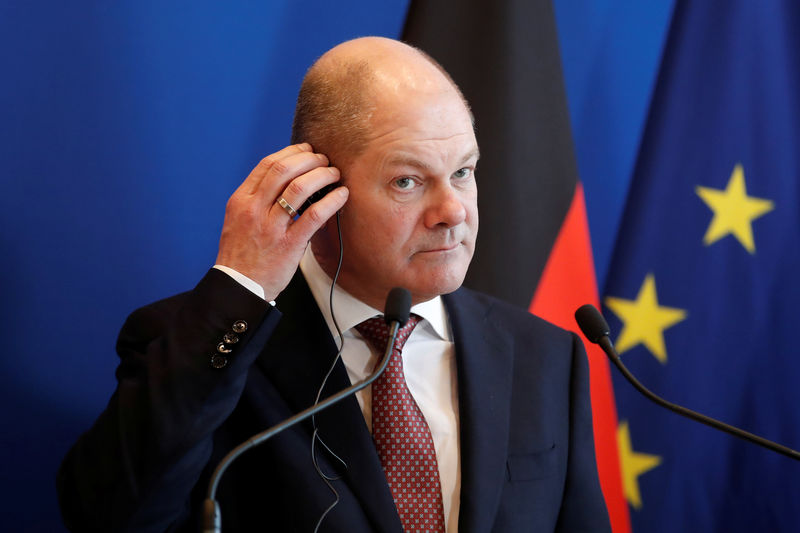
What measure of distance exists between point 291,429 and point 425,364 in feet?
1.02

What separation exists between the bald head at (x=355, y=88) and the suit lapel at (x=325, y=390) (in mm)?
299

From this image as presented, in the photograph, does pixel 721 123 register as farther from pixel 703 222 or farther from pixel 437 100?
pixel 437 100

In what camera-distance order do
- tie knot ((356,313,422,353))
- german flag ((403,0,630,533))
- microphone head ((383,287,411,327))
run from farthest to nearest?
german flag ((403,0,630,533))
tie knot ((356,313,422,353))
microphone head ((383,287,411,327))

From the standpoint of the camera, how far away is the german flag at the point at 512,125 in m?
2.07

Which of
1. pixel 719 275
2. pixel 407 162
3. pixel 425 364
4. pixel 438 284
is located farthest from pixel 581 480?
pixel 719 275

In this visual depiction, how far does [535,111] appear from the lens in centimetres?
210

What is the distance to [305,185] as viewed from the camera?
1338 mm

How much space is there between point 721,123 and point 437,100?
116 cm

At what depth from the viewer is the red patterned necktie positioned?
4.54ft

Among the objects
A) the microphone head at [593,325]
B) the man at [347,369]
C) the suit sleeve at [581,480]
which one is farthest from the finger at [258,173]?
the suit sleeve at [581,480]

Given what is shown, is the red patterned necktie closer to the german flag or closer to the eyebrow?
the eyebrow

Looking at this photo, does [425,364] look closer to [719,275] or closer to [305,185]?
[305,185]

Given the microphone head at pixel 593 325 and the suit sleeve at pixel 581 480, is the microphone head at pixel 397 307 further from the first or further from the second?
the suit sleeve at pixel 581 480

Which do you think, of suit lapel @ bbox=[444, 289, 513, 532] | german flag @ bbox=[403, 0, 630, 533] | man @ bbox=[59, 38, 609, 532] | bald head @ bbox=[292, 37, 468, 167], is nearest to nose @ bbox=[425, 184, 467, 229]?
man @ bbox=[59, 38, 609, 532]
